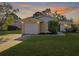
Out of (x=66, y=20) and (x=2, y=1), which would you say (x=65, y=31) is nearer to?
(x=66, y=20)

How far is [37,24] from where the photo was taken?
741 cm

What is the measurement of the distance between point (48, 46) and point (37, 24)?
25.9 inches

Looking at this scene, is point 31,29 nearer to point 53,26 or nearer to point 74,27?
point 53,26

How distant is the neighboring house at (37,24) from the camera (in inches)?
289

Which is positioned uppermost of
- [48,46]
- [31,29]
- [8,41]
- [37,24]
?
[37,24]

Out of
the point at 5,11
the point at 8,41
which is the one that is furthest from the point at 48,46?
the point at 5,11

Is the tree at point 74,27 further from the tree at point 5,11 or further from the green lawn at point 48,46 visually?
the tree at point 5,11

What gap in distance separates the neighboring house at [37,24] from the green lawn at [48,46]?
0.19 m

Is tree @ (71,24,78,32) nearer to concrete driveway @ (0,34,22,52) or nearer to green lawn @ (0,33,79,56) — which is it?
green lawn @ (0,33,79,56)

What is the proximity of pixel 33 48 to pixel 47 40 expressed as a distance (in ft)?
1.42

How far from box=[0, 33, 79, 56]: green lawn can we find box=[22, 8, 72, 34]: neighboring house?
0.19 metres

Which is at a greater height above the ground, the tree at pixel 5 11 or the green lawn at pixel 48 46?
the tree at pixel 5 11

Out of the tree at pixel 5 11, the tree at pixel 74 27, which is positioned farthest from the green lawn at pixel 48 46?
the tree at pixel 5 11

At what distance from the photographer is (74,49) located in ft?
23.5
